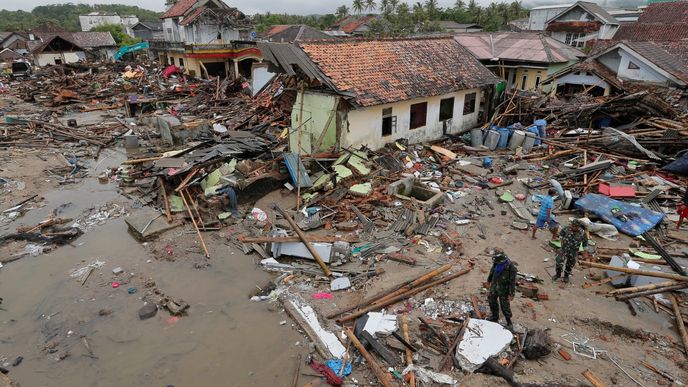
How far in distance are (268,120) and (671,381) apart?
1848 cm

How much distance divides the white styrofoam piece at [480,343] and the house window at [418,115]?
37.7ft

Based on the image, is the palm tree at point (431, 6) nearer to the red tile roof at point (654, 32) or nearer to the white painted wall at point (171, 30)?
the red tile roof at point (654, 32)

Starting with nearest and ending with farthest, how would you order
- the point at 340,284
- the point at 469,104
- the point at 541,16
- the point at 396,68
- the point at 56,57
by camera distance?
1. the point at 340,284
2. the point at 396,68
3. the point at 469,104
4. the point at 56,57
5. the point at 541,16

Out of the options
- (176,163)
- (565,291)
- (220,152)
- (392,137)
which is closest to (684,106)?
(392,137)

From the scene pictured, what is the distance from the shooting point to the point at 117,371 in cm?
685

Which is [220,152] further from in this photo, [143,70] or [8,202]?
[143,70]

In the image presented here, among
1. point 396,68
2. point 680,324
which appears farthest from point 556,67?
point 680,324

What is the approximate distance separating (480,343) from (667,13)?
49.7m

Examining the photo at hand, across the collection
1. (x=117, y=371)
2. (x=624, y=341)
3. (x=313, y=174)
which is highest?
(x=313, y=174)

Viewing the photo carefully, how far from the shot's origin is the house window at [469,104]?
19.4 m

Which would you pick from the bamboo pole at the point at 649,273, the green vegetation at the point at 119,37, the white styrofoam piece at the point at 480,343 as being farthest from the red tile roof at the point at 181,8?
the bamboo pole at the point at 649,273

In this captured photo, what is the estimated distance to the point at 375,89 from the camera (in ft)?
49.4

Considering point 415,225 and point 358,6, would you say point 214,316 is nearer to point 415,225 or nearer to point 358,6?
point 415,225

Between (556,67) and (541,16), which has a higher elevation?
(541,16)
